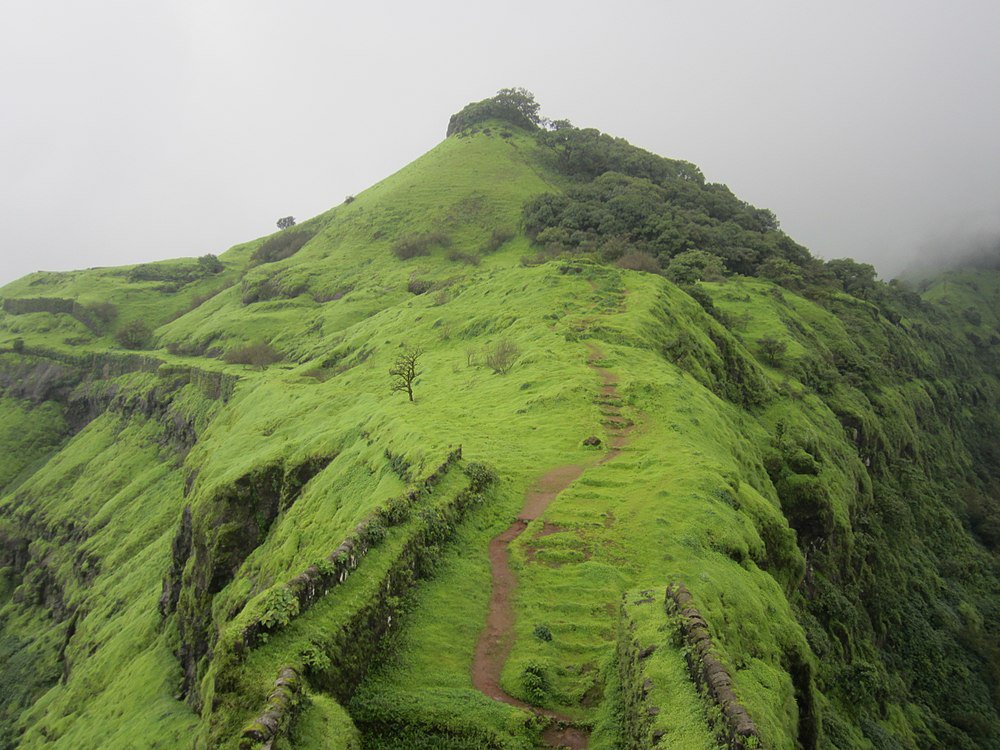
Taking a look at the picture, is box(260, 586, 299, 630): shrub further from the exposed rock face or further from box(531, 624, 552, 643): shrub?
the exposed rock face

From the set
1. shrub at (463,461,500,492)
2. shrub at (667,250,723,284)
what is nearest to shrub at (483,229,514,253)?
shrub at (667,250,723,284)

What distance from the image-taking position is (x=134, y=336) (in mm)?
102438

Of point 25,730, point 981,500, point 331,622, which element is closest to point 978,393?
point 981,500

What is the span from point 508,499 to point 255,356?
200 feet

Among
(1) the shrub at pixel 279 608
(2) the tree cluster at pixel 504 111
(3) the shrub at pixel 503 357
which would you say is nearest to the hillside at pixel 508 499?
(1) the shrub at pixel 279 608

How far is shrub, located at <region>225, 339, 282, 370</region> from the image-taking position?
72.9 meters

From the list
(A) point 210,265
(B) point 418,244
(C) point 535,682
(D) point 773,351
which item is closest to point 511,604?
(C) point 535,682

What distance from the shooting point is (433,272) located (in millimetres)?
86250

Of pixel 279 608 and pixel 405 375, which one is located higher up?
pixel 279 608

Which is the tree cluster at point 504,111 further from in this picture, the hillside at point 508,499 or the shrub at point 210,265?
the shrub at point 210,265

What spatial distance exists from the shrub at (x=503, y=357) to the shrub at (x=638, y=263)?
94.2 ft

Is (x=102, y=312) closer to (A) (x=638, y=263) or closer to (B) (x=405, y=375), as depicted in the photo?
(B) (x=405, y=375)

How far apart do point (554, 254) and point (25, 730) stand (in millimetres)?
70382

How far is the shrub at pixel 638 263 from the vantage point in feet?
214
